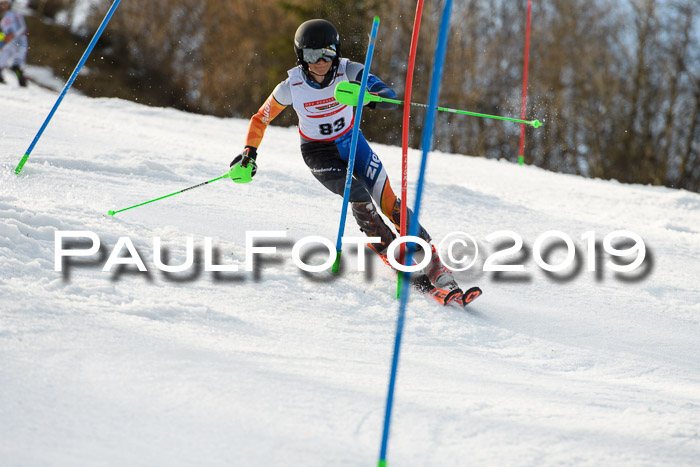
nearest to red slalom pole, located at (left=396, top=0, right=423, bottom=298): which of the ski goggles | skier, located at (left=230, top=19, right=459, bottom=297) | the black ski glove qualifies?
skier, located at (left=230, top=19, right=459, bottom=297)

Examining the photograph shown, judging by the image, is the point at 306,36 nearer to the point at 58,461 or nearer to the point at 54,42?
the point at 58,461

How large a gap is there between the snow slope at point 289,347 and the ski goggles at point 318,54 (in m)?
1.12

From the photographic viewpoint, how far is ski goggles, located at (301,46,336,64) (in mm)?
3523

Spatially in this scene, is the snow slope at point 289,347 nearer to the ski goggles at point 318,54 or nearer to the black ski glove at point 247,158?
the black ski glove at point 247,158

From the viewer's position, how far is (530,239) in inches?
213

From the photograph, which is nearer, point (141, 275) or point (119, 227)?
point (141, 275)

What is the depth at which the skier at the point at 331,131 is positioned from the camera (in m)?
3.55

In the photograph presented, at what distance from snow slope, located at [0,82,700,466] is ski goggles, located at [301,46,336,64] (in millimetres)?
1121

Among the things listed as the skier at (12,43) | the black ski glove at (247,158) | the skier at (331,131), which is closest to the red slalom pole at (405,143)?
the skier at (331,131)

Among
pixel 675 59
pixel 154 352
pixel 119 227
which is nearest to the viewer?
pixel 154 352

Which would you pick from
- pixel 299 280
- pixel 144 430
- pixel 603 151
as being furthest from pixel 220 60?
pixel 144 430

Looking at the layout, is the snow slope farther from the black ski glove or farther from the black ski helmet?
the black ski helmet

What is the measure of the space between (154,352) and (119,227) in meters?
1.61

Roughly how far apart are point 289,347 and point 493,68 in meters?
22.7
